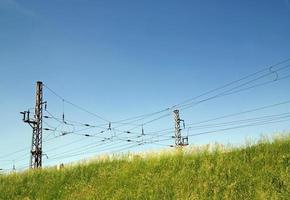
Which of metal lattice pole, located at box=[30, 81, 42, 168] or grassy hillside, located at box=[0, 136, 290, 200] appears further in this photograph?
metal lattice pole, located at box=[30, 81, 42, 168]

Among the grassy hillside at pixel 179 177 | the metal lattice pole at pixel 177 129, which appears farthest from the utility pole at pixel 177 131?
the grassy hillside at pixel 179 177

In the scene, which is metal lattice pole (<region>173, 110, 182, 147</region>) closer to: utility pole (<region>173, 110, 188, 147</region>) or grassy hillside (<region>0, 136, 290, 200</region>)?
utility pole (<region>173, 110, 188, 147</region>)

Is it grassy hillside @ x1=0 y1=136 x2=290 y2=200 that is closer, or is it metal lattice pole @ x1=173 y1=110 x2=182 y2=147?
grassy hillside @ x1=0 y1=136 x2=290 y2=200

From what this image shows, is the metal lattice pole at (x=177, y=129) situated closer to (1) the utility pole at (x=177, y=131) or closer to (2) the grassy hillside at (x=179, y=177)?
(1) the utility pole at (x=177, y=131)

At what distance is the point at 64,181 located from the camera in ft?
56.6

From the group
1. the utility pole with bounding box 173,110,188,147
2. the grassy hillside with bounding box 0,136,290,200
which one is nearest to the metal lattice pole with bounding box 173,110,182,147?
the utility pole with bounding box 173,110,188,147

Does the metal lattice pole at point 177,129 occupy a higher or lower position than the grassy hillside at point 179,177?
higher

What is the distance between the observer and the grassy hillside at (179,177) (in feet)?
39.7

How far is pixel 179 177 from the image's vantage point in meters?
13.8

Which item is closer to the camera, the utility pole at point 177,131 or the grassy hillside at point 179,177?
the grassy hillside at point 179,177

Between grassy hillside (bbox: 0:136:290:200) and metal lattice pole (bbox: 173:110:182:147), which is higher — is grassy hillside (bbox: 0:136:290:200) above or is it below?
below

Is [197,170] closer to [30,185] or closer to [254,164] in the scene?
[254,164]

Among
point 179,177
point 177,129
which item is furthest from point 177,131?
point 179,177

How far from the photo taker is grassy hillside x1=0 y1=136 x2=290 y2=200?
12.1 m
